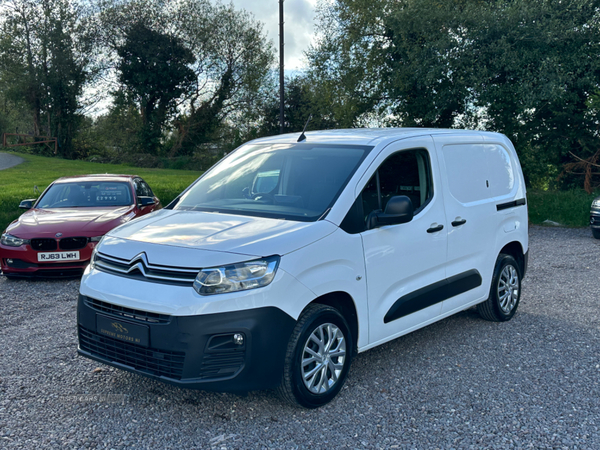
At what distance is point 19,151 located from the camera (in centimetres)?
4028

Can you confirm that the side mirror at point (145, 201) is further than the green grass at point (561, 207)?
No

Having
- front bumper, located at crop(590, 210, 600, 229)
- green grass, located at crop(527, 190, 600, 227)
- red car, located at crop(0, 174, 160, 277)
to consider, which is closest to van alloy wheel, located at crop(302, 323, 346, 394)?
red car, located at crop(0, 174, 160, 277)

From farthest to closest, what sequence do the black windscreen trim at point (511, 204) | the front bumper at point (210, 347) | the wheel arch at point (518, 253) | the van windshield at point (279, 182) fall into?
1. the wheel arch at point (518, 253)
2. the black windscreen trim at point (511, 204)
3. the van windshield at point (279, 182)
4. the front bumper at point (210, 347)

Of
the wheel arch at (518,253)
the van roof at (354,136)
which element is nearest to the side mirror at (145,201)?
the van roof at (354,136)

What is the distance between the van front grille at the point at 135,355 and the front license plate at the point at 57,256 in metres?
4.25

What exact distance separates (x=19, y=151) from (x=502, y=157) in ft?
134

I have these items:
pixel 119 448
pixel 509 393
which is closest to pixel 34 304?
pixel 119 448

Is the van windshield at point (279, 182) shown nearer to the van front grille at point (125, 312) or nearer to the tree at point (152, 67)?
the van front grille at point (125, 312)

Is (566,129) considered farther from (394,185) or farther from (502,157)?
(394,185)

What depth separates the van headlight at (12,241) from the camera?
789cm

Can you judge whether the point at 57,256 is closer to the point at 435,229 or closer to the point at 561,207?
the point at 435,229

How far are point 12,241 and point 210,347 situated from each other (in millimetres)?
5725

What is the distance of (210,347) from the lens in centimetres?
347

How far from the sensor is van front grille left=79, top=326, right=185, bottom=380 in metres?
3.53
